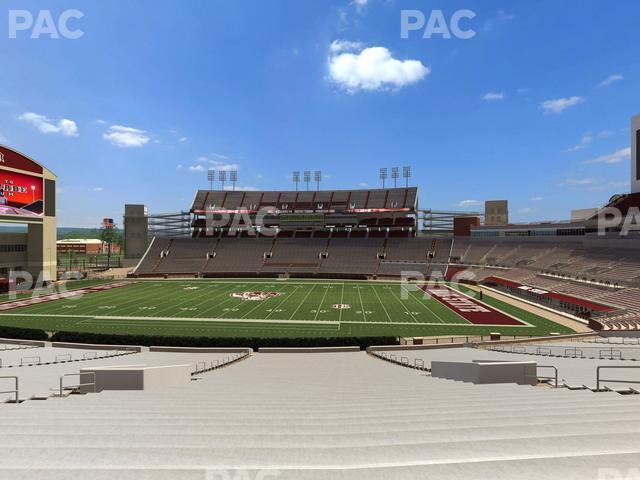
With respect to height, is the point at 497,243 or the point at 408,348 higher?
the point at 497,243

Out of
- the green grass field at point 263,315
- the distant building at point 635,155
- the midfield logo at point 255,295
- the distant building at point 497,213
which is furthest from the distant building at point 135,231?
the distant building at point 635,155

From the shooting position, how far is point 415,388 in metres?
9.91

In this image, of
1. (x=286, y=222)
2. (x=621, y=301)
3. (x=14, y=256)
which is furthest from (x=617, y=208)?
(x=14, y=256)

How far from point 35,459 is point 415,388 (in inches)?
332

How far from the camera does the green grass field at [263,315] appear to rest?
29734mm

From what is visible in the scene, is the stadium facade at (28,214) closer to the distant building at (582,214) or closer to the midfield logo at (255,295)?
the midfield logo at (255,295)

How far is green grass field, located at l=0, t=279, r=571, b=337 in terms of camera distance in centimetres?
2973

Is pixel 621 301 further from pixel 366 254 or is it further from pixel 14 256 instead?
pixel 14 256

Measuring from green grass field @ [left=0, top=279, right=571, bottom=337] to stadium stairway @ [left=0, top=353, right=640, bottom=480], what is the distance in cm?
2157

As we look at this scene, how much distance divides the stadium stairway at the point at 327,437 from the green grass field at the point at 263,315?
849 inches

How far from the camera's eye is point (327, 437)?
15.3 ft

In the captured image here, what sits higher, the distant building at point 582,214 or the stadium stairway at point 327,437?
the distant building at point 582,214

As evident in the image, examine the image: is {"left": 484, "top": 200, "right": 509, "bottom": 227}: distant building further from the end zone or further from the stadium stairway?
the stadium stairway

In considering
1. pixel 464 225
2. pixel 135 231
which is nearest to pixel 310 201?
pixel 464 225
